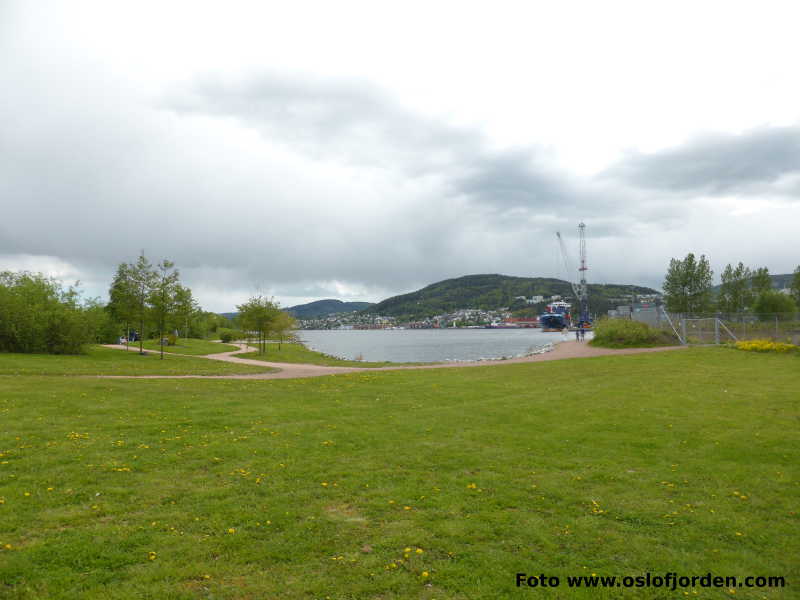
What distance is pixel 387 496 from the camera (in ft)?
25.3

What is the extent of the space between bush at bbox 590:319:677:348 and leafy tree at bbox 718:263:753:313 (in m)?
30.2

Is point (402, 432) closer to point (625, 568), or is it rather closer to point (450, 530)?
point (450, 530)

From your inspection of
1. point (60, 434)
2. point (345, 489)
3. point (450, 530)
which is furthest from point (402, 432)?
point (60, 434)

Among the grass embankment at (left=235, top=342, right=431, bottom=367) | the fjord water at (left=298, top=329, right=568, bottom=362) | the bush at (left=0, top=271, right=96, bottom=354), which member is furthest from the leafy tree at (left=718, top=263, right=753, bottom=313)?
the bush at (left=0, top=271, right=96, bottom=354)

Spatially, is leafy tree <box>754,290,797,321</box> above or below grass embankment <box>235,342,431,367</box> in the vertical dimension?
above

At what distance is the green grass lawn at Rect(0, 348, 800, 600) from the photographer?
5.43 metres

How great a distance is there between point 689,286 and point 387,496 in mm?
68838

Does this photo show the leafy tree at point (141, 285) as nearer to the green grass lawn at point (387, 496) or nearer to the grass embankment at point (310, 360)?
the grass embankment at point (310, 360)

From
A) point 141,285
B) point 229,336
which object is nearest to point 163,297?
point 141,285

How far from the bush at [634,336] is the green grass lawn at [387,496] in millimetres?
28273

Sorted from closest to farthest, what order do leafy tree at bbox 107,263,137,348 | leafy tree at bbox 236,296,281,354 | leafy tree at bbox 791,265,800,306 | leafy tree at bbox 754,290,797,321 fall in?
leafy tree at bbox 107,263,137,348, leafy tree at bbox 236,296,281,354, leafy tree at bbox 754,290,797,321, leafy tree at bbox 791,265,800,306

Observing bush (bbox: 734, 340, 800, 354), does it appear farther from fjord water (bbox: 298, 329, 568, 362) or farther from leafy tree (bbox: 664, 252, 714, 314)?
leafy tree (bbox: 664, 252, 714, 314)

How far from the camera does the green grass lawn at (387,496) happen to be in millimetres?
5426

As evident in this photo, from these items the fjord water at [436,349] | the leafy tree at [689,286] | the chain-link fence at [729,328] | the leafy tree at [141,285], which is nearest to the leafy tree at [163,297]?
the leafy tree at [141,285]
